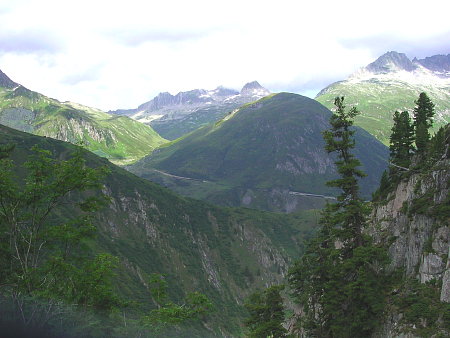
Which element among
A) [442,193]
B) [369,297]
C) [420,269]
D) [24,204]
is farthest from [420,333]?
[24,204]

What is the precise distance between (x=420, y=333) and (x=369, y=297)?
6199mm

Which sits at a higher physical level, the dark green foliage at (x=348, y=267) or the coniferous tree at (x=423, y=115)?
the coniferous tree at (x=423, y=115)

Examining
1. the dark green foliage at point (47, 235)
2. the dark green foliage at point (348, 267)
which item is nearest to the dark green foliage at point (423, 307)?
the dark green foliage at point (348, 267)

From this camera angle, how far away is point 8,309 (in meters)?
13.6

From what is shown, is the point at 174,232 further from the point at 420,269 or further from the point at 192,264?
the point at 420,269

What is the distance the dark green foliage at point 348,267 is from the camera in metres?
37.0

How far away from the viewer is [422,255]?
4541 cm

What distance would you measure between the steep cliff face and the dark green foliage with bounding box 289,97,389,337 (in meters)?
3.14

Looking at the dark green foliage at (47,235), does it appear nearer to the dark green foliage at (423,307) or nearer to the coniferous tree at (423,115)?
the dark green foliage at (423,307)

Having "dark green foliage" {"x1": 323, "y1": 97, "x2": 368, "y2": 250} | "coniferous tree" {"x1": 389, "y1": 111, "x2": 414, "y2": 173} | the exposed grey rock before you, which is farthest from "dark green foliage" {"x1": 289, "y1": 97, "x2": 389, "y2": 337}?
"coniferous tree" {"x1": 389, "y1": 111, "x2": 414, "y2": 173}

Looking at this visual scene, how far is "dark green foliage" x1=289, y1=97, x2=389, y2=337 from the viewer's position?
3697 cm

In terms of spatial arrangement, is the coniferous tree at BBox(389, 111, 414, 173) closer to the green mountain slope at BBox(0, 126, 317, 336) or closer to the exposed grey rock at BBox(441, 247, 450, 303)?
the exposed grey rock at BBox(441, 247, 450, 303)

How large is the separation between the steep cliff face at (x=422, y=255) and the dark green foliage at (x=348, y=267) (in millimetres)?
3144

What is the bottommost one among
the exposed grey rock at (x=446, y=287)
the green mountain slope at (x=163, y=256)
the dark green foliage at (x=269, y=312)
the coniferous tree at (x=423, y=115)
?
the green mountain slope at (x=163, y=256)
